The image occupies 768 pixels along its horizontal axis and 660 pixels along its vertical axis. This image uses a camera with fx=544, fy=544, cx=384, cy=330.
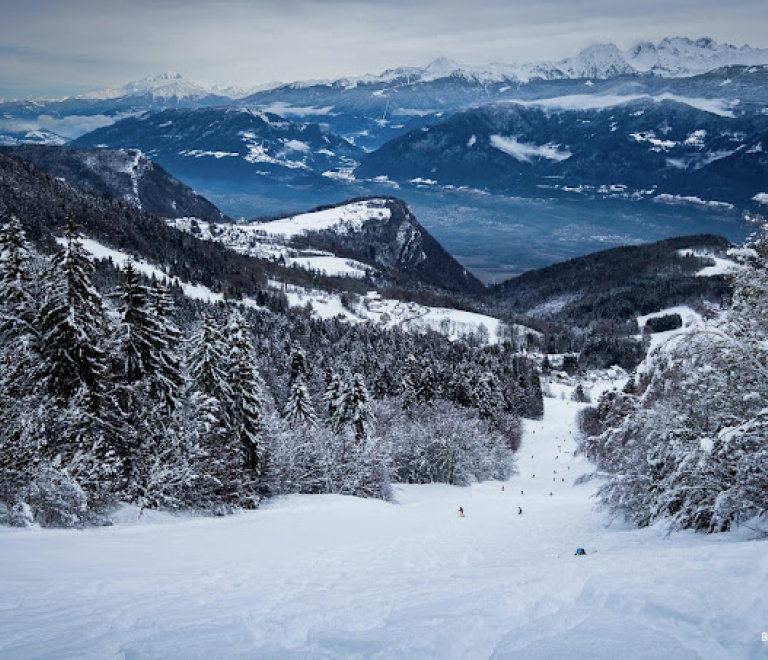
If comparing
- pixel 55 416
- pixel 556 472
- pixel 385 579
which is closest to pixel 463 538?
pixel 385 579

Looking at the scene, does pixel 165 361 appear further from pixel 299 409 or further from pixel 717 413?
pixel 299 409

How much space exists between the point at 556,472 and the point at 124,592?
3319 inches

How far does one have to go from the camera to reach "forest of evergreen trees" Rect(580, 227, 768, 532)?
13.1m

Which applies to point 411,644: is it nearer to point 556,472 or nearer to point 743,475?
point 743,475

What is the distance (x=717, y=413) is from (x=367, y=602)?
37.2 ft

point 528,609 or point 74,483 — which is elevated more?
point 528,609

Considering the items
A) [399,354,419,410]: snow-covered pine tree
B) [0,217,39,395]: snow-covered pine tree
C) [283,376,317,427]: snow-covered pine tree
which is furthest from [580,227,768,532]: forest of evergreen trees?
[399,354,419,410]: snow-covered pine tree

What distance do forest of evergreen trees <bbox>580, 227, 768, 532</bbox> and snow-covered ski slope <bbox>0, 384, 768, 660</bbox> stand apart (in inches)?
41.1

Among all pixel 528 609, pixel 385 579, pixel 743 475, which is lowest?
pixel 385 579

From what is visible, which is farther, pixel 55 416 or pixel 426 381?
pixel 426 381

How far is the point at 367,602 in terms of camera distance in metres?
9.00

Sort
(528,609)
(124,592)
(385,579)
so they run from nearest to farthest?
(528,609), (124,592), (385,579)

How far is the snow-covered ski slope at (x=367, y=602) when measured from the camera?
6523 mm

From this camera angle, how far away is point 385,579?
1248cm
